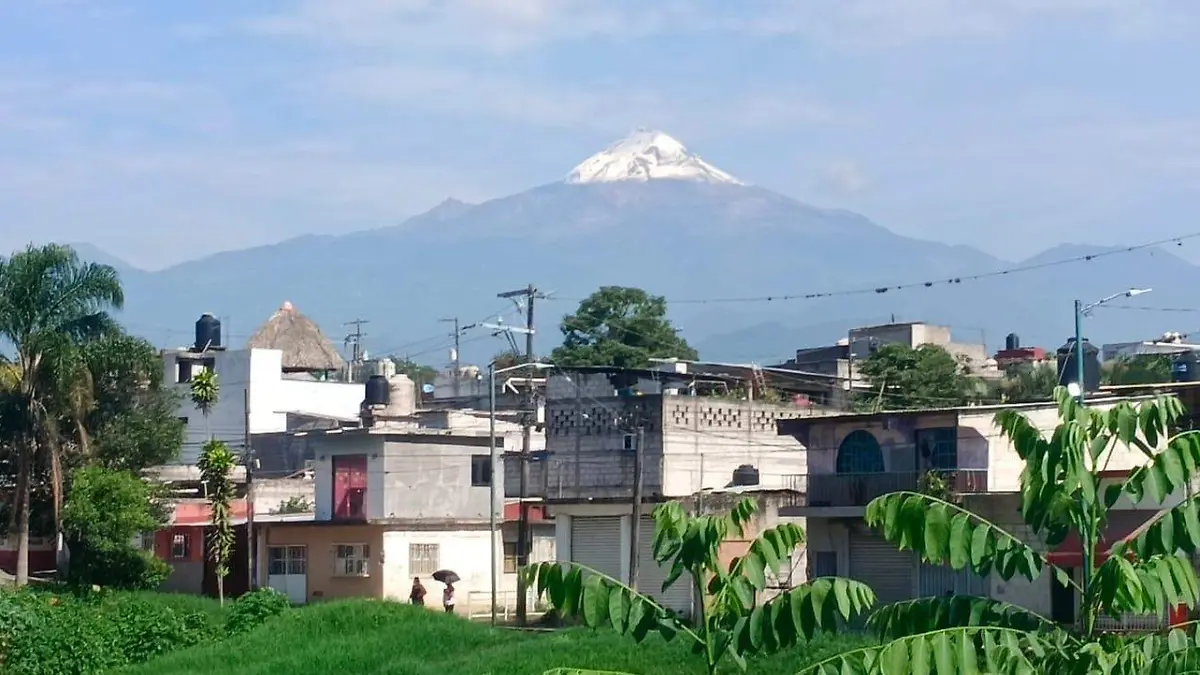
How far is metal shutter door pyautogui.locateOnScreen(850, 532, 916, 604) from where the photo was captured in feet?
117

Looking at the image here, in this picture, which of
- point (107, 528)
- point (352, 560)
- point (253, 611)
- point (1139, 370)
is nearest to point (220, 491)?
point (107, 528)

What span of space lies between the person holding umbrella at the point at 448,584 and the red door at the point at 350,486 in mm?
3383

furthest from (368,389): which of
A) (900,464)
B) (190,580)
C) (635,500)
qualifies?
(900,464)

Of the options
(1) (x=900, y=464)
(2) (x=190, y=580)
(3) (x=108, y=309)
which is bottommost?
(2) (x=190, y=580)

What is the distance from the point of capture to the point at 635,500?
3822 centimetres

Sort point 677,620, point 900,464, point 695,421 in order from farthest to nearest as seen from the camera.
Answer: point 695,421
point 900,464
point 677,620

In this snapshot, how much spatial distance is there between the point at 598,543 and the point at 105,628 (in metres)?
12.7

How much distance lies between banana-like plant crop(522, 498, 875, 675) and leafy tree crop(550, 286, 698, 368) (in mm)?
64823

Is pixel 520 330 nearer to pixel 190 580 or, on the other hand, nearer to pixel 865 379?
pixel 865 379

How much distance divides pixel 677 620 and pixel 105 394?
38895mm

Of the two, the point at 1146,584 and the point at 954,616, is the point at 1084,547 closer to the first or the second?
the point at 1146,584

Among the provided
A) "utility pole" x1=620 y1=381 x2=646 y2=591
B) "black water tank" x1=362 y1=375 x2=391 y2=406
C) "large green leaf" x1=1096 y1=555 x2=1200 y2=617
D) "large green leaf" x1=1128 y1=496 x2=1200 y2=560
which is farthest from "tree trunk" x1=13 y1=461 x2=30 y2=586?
"large green leaf" x1=1096 y1=555 x2=1200 y2=617

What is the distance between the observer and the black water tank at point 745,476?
4312cm

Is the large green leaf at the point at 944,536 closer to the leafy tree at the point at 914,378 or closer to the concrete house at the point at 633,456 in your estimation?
the concrete house at the point at 633,456
